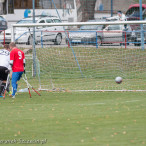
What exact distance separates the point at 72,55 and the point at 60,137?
10.7 m

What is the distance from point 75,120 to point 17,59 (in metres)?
4.71

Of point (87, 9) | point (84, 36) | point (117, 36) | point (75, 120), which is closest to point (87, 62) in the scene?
point (84, 36)

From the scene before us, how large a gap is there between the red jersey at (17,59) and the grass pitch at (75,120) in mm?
964

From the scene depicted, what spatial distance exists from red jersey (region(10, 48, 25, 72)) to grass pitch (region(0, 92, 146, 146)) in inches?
38.0

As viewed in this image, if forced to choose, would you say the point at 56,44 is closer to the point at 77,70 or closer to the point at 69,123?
the point at 77,70

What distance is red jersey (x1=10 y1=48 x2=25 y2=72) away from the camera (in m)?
14.5

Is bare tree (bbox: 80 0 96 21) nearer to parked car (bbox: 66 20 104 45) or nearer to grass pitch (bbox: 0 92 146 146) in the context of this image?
parked car (bbox: 66 20 104 45)

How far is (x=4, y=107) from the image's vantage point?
501 inches

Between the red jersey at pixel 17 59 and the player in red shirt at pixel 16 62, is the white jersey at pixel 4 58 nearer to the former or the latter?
the player in red shirt at pixel 16 62

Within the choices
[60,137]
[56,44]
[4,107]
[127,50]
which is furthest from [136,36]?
[60,137]

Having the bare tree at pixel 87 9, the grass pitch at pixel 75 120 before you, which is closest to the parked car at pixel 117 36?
the bare tree at pixel 87 9

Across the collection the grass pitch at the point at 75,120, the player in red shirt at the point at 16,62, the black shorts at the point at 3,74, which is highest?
the player in red shirt at the point at 16,62

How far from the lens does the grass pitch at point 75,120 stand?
339 inches

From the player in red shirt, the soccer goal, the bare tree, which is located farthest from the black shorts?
the bare tree
